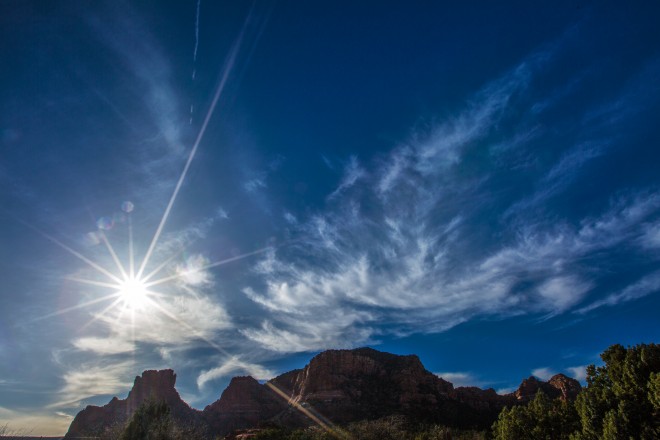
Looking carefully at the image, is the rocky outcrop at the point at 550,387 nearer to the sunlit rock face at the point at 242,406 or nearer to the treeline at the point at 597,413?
the sunlit rock face at the point at 242,406

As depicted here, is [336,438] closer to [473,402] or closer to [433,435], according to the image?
[433,435]

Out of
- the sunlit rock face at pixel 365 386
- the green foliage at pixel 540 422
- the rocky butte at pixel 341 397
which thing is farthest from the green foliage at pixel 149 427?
the sunlit rock face at pixel 365 386

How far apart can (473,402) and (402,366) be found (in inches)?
932

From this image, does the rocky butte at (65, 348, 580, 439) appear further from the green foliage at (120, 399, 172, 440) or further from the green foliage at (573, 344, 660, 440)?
the green foliage at (573, 344, 660, 440)

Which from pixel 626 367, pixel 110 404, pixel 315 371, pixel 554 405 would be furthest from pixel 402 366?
pixel 110 404

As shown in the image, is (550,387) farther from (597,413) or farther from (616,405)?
(616,405)

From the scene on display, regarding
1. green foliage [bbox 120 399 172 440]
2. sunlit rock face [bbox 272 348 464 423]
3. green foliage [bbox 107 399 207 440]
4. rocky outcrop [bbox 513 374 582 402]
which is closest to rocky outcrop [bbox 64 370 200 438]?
sunlit rock face [bbox 272 348 464 423]

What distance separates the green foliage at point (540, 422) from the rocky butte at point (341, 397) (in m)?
58.1

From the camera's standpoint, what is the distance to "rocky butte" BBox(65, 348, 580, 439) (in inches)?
3807

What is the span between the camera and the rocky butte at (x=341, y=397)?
96.7 meters

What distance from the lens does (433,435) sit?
158 ft

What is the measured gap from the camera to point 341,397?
109m

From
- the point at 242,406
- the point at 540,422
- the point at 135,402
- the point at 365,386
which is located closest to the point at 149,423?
the point at 540,422

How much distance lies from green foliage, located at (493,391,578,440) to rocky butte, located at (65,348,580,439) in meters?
58.1
